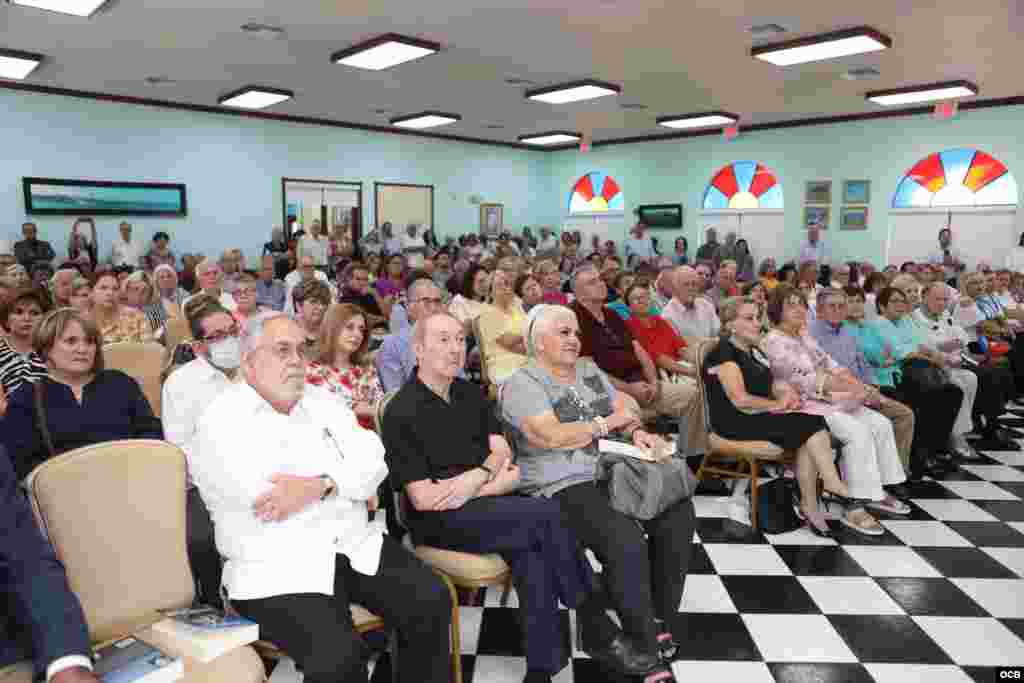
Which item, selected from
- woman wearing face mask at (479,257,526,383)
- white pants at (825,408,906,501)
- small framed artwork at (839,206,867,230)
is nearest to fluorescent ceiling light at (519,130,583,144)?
small framed artwork at (839,206,867,230)

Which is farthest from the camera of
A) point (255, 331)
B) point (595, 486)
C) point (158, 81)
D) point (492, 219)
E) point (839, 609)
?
point (492, 219)

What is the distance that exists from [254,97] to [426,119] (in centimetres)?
284

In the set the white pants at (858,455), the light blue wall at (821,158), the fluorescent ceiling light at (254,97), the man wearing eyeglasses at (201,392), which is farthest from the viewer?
the light blue wall at (821,158)

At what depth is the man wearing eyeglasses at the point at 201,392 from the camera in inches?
93.5

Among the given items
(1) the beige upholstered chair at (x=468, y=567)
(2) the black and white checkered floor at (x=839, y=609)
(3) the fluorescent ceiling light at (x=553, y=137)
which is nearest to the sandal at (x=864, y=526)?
(2) the black and white checkered floor at (x=839, y=609)

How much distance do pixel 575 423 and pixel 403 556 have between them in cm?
82

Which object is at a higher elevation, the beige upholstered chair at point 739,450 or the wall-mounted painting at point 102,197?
the wall-mounted painting at point 102,197

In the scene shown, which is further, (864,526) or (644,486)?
(864,526)

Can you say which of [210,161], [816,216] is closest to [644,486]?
[210,161]

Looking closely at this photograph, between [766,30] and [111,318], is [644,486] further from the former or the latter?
[766,30]

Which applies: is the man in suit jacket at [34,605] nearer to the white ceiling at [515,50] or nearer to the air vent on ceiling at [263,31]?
the white ceiling at [515,50]

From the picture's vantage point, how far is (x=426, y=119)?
11258 millimetres

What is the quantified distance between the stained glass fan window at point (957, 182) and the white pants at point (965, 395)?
281 inches

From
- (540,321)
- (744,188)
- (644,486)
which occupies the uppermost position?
(744,188)
